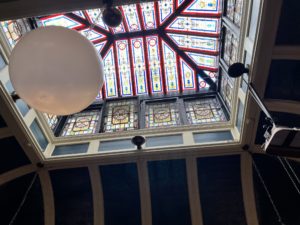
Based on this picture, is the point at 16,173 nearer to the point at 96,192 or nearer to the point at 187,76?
the point at 96,192

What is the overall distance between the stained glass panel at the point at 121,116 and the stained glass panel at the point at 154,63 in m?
0.88

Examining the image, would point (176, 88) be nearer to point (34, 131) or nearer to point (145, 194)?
point (145, 194)

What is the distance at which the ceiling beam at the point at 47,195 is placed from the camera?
4.89 meters

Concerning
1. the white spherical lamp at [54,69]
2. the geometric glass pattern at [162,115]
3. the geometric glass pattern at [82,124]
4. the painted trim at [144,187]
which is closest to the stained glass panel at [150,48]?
the geometric glass pattern at [162,115]

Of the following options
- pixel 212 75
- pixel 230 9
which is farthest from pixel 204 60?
pixel 230 9

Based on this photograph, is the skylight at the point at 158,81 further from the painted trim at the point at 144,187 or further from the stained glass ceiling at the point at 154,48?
the painted trim at the point at 144,187

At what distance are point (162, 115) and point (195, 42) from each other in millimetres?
2297

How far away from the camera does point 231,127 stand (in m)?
5.25

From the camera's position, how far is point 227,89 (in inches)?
236

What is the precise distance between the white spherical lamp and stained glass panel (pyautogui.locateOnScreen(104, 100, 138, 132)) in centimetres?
404

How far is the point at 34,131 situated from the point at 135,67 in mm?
3846

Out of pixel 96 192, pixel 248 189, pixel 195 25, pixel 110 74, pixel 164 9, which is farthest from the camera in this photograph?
pixel 110 74

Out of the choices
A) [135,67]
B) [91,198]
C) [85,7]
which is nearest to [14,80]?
[85,7]

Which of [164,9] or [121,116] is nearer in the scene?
[121,116]
